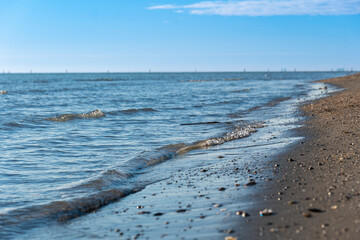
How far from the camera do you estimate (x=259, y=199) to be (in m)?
5.81

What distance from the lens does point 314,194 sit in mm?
5645

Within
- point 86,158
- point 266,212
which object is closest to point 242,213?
point 266,212

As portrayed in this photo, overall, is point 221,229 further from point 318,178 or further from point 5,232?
point 5,232

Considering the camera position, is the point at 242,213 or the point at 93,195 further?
the point at 93,195

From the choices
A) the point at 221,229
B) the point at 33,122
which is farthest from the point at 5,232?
the point at 33,122

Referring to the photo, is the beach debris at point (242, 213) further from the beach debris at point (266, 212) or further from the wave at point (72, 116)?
the wave at point (72, 116)

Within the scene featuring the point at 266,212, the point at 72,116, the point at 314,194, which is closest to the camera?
the point at 266,212

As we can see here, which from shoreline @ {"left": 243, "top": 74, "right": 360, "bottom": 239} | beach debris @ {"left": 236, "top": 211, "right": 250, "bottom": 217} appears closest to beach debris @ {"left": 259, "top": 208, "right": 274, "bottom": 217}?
shoreline @ {"left": 243, "top": 74, "right": 360, "bottom": 239}

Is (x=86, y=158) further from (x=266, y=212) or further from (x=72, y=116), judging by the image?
(x=72, y=116)

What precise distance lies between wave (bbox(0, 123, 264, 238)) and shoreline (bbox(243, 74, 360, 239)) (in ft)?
9.01

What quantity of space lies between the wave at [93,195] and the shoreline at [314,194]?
2.75 meters

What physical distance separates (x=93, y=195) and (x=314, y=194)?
12.5 feet

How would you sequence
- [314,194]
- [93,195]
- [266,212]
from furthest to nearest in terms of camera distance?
[93,195] → [314,194] → [266,212]

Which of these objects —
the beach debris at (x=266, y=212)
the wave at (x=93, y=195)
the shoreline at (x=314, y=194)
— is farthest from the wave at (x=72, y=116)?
the beach debris at (x=266, y=212)
